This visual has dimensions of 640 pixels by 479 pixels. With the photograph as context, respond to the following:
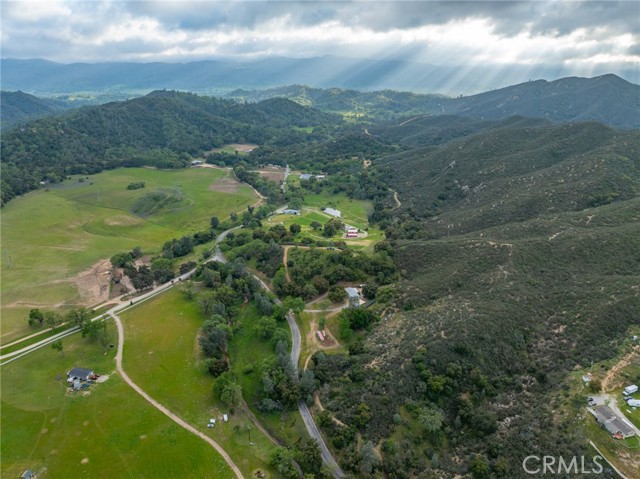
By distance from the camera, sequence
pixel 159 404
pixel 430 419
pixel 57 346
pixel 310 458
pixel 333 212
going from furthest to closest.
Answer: pixel 333 212, pixel 57 346, pixel 159 404, pixel 430 419, pixel 310 458

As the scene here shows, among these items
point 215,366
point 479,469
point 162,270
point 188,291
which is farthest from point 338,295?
point 162,270

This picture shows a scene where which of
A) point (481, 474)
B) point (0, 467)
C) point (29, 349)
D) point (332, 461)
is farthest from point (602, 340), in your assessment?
point (29, 349)

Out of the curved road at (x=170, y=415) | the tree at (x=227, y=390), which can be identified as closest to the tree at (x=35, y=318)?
the curved road at (x=170, y=415)

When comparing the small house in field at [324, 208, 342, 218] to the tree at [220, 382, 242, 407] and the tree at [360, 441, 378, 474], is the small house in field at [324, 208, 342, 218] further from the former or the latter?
the tree at [360, 441, 378, 474]

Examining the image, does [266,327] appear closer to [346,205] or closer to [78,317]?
[78,317]

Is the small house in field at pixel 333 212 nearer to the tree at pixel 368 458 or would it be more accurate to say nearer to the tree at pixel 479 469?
the tree at pixel 368 458

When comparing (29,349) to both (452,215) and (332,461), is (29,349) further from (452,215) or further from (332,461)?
→ (452,215)
